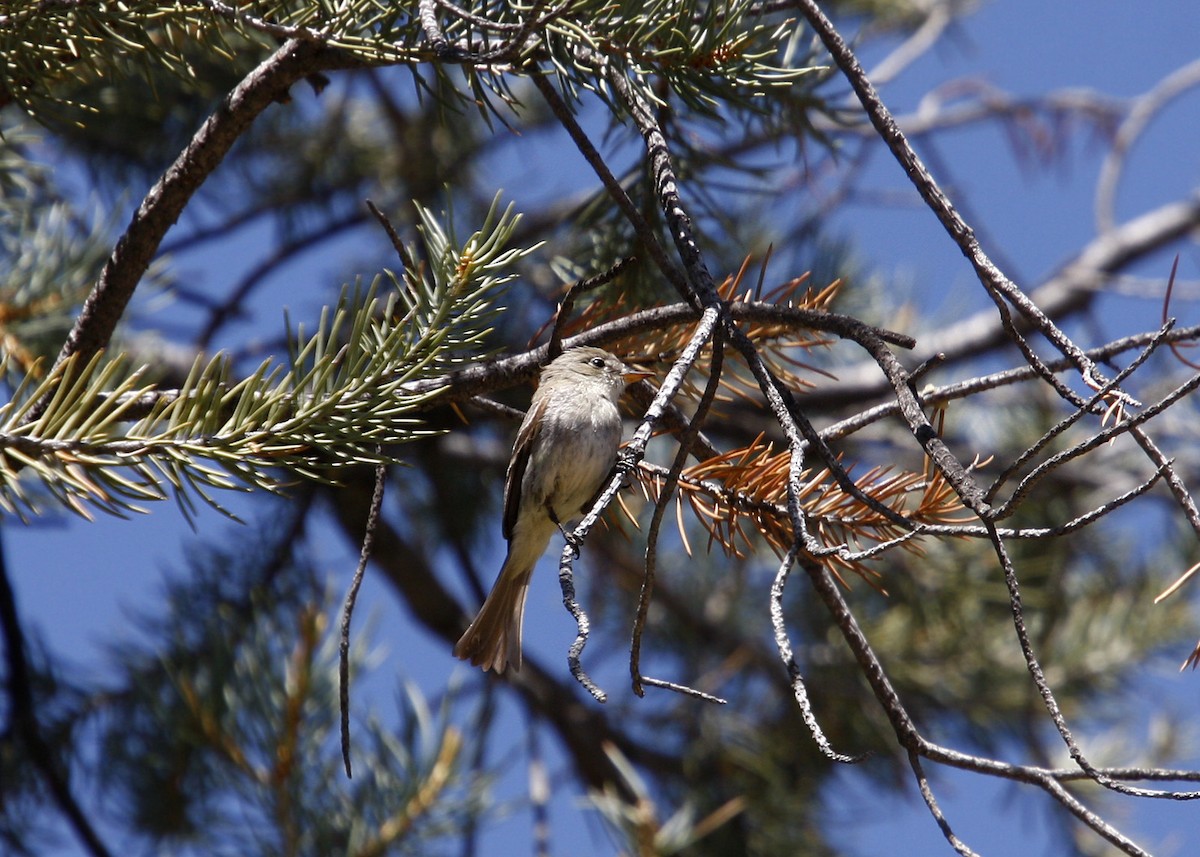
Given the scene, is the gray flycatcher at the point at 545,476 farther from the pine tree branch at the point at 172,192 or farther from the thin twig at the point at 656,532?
the thin twig at the point at 656,532

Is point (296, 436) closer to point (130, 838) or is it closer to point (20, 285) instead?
point (20, 285)

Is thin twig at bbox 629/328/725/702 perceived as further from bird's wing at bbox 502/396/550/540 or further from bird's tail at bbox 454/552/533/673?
bird's wing at bbox 502/396/550/540

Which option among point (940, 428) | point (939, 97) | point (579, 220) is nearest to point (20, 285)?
point (579, 220)

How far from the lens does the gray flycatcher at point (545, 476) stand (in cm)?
238

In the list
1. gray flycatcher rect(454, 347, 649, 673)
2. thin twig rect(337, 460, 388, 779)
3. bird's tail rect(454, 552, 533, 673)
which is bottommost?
thin twig rect(337, 460, 388, 779)

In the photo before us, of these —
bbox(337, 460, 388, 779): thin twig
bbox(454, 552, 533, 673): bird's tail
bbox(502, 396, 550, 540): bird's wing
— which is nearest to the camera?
bbox(337, 460, 388, 779): thin twig

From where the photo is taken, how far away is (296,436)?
1.18 m

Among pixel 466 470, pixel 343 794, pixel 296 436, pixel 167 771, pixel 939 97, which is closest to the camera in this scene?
pixel 296 436

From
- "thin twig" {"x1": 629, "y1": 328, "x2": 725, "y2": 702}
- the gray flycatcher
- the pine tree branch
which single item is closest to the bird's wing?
the gray flycatcher

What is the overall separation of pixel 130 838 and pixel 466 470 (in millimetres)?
1297

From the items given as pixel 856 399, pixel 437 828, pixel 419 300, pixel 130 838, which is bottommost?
pixel 130 838

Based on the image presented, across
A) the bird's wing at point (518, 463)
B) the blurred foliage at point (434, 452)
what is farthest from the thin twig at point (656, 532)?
the bird's wing at point (518, 463)

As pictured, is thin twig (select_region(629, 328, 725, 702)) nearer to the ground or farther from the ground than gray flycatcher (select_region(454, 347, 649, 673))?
nearer to the ground

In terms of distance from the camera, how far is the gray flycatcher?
2.38m
